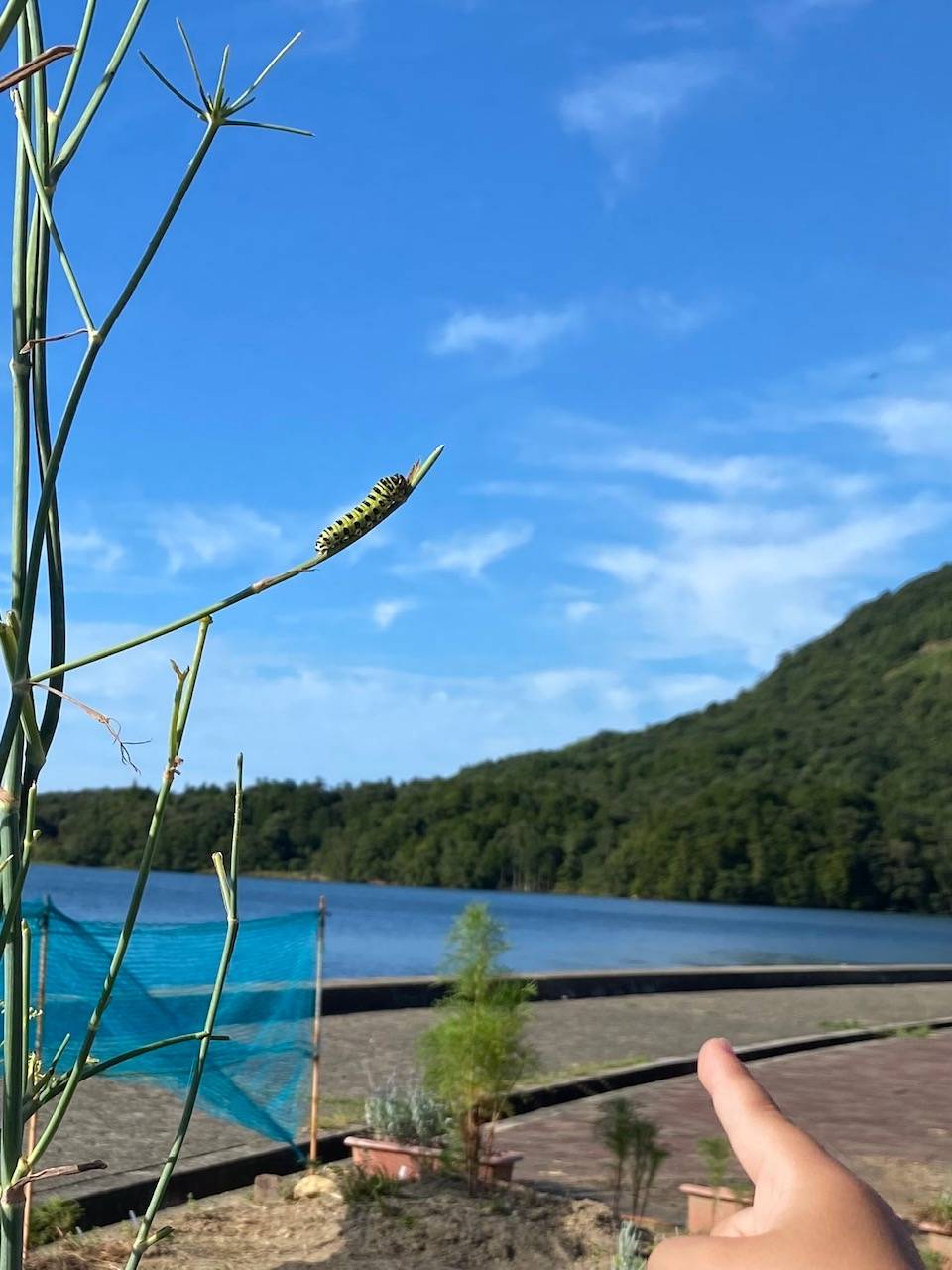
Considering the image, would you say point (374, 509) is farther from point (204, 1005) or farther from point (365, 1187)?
point (204, 1005)

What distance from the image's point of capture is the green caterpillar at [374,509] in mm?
1242

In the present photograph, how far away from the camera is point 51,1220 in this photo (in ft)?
21.4

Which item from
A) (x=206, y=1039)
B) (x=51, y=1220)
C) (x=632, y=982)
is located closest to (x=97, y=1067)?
(x=206, y=1039)

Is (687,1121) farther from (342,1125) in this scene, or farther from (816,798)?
(816,798)

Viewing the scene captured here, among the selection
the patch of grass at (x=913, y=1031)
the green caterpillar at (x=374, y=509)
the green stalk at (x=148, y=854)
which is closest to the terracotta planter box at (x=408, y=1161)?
the green stalk at (x=148, y=854)

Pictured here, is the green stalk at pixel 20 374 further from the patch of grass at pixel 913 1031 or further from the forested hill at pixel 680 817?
the forested hill at pixel 680 817

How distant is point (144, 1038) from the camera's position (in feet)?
23.3

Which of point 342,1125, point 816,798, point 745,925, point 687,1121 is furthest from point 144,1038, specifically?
point 816,798

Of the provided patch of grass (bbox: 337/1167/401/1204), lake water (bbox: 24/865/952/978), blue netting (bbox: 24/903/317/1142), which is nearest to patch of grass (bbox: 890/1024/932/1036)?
blue netting (bbox: 24/903/317/1142)

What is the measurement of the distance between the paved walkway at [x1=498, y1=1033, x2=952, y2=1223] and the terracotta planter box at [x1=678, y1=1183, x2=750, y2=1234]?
3.43 ft

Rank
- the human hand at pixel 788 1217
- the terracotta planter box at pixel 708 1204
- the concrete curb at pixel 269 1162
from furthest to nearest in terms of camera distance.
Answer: the concrete curb at pixel 269 1162 < the terracotta planter box at pixel 708 1204 < the human hand at pixel 788 1217

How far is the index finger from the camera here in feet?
2.04

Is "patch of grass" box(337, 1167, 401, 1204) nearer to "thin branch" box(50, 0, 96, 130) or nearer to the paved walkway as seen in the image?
the paved walkway

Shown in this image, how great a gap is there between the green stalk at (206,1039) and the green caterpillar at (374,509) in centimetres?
62
